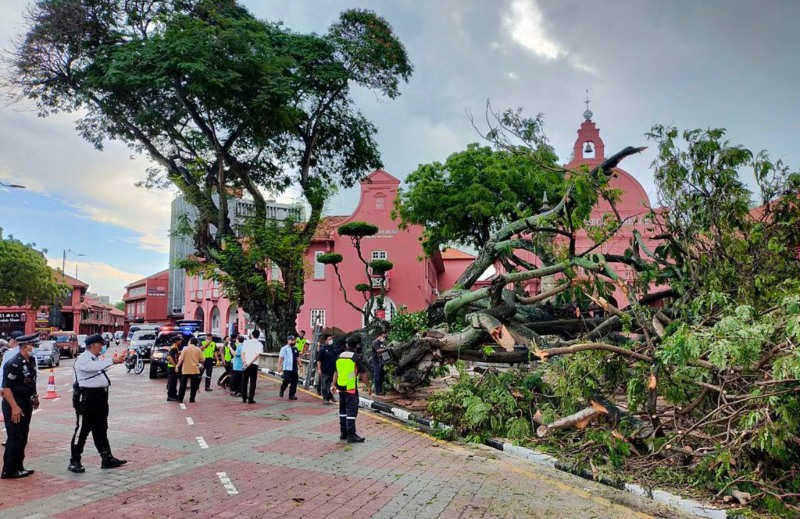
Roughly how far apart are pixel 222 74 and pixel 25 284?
112 feet

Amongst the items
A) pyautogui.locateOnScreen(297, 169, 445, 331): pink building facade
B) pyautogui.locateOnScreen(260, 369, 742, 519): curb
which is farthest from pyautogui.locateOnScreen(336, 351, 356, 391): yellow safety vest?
pyautogui.locateOnScreen(297, 169, 445, 331): pink building facade

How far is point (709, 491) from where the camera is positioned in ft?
19.3

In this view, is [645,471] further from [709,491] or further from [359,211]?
[359,211]

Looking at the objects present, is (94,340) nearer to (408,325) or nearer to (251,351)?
(251,351)

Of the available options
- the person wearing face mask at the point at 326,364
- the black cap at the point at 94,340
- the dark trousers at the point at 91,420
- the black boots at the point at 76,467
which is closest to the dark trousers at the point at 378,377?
the person wearing face mask at the point at 326,364

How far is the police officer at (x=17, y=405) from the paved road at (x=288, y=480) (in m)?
0.26

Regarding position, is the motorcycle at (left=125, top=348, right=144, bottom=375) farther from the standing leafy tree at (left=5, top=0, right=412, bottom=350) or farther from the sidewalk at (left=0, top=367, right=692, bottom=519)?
the sidewalk at (left=0, top=367, right=692, bottom=519)

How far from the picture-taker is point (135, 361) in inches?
876

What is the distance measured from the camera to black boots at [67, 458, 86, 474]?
6575mm

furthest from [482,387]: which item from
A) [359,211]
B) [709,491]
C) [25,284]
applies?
[25,284]

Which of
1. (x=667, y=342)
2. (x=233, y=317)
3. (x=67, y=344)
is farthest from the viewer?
(x=233, y=317)

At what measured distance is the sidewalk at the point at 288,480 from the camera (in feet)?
17.9

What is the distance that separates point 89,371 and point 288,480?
2.87 metres

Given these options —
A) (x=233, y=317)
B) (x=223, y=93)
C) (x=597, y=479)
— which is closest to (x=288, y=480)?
(x=597, y=479)
